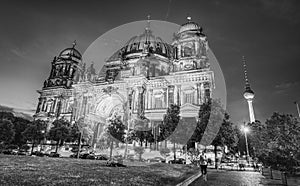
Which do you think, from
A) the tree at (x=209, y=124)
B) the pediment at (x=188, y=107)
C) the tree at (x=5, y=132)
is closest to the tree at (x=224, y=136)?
the tree at (x=209, y=124)

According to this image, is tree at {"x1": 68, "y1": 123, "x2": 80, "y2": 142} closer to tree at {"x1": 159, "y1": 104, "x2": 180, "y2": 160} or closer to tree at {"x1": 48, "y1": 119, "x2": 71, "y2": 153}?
tree at {"x1": 48, "y1": 119, "x2": 71, "y2": 153}

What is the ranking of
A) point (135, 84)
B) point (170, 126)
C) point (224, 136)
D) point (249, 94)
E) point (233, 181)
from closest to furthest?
1. point (233, 181)
2. point (224, 136)
3. point (170, 126)
4. point (135, 84)
5. point (249, 94)

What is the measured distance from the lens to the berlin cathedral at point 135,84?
42156 millimetres

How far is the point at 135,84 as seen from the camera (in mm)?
45750

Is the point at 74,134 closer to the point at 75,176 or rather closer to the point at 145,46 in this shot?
the point at 145,46

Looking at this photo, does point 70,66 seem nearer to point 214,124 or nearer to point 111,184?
point 214,124

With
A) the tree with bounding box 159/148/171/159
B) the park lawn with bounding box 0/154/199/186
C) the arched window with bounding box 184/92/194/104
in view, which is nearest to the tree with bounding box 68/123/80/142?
the tree with bounding box 159/148/171/159

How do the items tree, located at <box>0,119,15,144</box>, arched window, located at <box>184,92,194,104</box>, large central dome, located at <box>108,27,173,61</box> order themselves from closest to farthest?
tree, located at <box>0,119,15,144</box> < arched window, located at <box>184,92,194,104</box> < large central dome, located at <box>108,27,173,61</box>

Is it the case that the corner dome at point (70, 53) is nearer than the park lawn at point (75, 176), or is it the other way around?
the park lawn at point (75, 176)

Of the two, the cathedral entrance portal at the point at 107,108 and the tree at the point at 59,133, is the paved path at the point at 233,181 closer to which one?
the tree at the point at 59,133

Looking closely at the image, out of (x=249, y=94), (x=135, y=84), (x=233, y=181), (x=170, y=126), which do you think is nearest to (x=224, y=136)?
(x=170, y=126)

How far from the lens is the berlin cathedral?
42156mm

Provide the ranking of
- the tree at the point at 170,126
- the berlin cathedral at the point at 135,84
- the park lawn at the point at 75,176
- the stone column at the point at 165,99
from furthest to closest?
the stone column at the point at 165,99, the berlin cathedral at the point at 135,84, the tree at the point at 170,126, the park lawn at the point at 75,176

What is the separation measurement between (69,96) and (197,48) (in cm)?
3764
